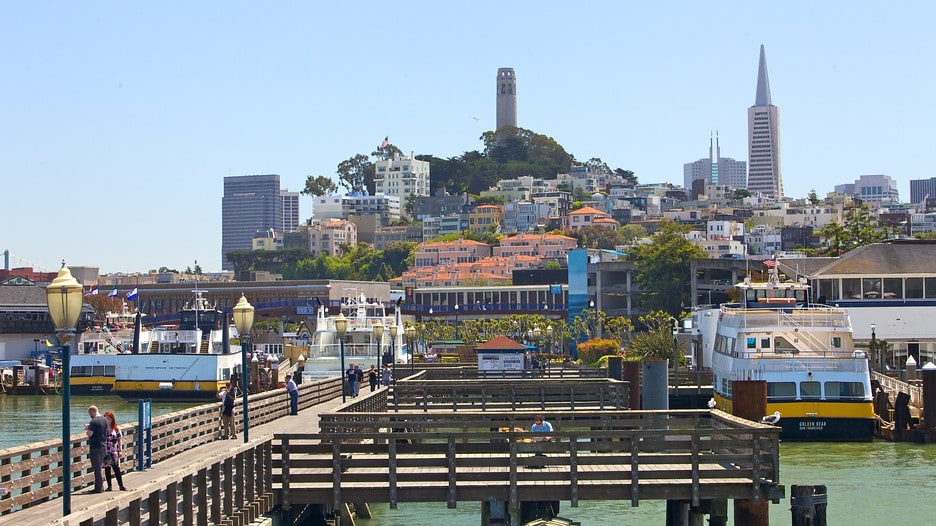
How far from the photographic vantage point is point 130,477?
2130 centimetres

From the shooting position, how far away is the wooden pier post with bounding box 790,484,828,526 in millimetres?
20312

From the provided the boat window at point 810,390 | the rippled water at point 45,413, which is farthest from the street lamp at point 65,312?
the boat window at point 810,390

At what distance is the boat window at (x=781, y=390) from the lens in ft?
150

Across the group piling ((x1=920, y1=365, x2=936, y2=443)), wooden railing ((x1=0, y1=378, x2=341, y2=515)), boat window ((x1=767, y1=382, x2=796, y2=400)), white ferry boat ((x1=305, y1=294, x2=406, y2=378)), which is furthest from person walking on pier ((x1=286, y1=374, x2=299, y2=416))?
white ferry boat ((x1=305, y1=294, x2=406, y2=378))

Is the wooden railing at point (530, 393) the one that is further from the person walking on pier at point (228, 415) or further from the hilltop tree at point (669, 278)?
the hilltop tree at point (669, 278)

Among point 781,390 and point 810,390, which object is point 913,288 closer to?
point 810,390

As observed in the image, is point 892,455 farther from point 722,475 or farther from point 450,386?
point 722,475

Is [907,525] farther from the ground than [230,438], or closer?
closer

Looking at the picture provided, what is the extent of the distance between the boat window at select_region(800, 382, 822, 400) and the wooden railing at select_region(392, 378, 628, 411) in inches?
391

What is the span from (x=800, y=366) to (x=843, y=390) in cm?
175

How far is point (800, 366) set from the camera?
45406 mm

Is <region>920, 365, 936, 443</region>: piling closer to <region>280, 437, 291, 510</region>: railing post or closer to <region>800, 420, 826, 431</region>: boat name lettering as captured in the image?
<region>800, 420, 826, 431</region>: boat name lettering

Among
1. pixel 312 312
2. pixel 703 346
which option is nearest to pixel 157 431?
pixel 703 346

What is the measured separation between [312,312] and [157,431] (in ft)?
406
